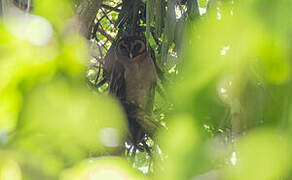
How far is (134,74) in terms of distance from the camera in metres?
2.31

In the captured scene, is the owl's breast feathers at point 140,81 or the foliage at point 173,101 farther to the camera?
the owl's breast feathers at point 140,81

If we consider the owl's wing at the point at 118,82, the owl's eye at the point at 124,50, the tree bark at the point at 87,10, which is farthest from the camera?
the owl's eye at the point at 124,50

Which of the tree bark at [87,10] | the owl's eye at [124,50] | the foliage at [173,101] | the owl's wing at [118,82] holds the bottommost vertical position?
the owl's wing at [118,82]

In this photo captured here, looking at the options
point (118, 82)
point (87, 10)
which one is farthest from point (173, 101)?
point (118, 82)

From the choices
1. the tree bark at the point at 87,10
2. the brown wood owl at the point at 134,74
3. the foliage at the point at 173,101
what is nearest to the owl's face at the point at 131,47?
the brown wood owl at the point at 134,74

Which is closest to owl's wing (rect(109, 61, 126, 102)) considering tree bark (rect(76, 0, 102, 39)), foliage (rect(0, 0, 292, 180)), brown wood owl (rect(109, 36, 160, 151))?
brown wood owl (rect(109, 36, 160, 151))

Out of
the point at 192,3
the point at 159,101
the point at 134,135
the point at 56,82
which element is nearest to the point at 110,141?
the point at 56,82

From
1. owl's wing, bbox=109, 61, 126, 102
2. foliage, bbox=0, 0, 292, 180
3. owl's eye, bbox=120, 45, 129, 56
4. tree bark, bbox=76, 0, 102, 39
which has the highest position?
foliage, bbox=0, 0, 292, 180

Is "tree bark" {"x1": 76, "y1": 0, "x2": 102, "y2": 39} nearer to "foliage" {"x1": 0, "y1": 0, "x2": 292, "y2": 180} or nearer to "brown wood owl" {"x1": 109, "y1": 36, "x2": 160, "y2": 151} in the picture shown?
"brown wood owl" {"x1": 109, "y1": 36, "x2": 160, "y2": 151}

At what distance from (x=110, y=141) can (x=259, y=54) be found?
17 centimetres

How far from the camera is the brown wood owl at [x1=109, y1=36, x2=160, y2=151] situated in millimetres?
2211

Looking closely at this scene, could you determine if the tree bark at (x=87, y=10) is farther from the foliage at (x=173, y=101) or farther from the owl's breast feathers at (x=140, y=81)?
the foliage at (x=173, y=101)

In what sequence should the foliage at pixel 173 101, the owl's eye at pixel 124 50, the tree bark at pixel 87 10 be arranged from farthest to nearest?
the owl's eye at pixel 124 50 → the tree bark at pixel 87 10 → the foliage at pixel 173 101

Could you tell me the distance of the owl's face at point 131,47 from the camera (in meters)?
2.23
